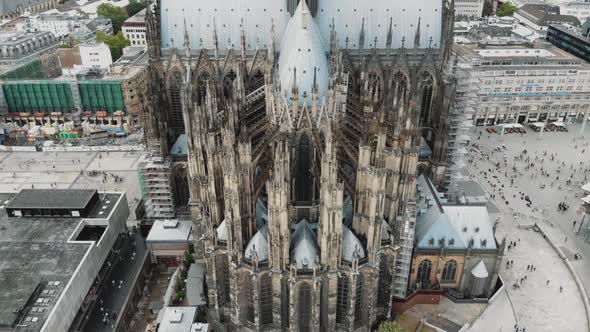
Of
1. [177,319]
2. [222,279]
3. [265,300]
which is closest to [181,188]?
[222,279]

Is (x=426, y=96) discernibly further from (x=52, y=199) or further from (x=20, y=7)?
(x=20, y=7)

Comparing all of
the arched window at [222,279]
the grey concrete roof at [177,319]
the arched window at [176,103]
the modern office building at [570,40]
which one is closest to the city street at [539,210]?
the modern office building at [570,40]

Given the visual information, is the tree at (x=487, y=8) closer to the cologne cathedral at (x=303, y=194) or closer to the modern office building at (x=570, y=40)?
the modern office building at (x=570, y=40)

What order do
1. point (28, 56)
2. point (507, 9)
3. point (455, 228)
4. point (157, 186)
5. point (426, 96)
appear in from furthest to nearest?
point (507, 9) → point (28, 56) → point (426, 96) → point (157, 186) → point (455, 228)

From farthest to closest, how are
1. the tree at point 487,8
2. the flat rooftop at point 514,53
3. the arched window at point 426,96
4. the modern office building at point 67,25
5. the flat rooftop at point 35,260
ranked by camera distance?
the tree at point 487,8 < the modern office building at point 67,25 < the flat rooftop at point 514,53 < the arched window at point 426,96 < the flat rooftop at point 35,260

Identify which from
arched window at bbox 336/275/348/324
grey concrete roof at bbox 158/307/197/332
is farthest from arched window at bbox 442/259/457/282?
grey concrete roof at bbox 158/307/197/332

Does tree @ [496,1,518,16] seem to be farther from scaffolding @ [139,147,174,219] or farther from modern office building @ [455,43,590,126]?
scaffolding @ [139,147,174,219]

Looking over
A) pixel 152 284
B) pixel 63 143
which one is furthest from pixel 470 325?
pixel 63 143
